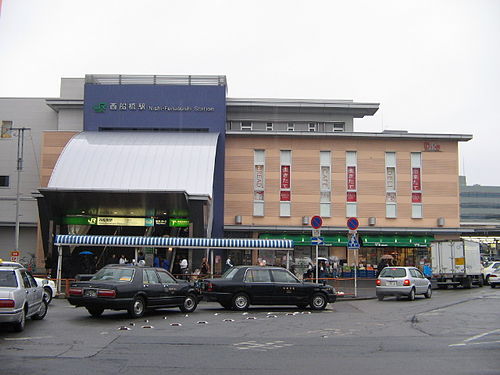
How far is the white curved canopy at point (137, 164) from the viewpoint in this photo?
118 ft

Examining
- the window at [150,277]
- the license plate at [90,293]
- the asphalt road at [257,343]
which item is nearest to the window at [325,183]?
the asphalt road at [257,343]

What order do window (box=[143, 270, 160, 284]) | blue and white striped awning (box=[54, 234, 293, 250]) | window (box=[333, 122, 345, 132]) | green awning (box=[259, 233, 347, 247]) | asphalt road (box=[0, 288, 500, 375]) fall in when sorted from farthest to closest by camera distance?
1. window (box=[333, 122, 345, 132])
2. green awning (box=[259, 233, 347, 247])
3. blue and white striped awning (box=[54, 234, 293, 250])
4. window (box=[143, 270, 160, 284])
5. asphalt road (box=[0, 288, 500, 375])

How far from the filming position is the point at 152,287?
58.7ft

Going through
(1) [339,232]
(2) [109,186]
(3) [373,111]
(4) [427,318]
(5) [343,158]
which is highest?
(3) [373,111]

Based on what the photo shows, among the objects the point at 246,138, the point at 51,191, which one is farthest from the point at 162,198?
the point at 246,138

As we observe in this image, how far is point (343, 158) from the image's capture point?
4231cm

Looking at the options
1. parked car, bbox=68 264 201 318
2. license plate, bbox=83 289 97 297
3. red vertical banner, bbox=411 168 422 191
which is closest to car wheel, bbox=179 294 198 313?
parked car, bbox=68 264 201 318

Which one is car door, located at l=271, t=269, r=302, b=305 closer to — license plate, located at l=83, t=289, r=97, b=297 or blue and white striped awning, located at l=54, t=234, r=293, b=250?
license plate, located at l=83, t=289, r=97, b=297

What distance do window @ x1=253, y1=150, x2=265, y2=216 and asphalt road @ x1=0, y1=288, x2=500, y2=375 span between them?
21.8 m

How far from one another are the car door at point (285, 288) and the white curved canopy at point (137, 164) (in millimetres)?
14652

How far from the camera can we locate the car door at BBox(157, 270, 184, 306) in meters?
18.4

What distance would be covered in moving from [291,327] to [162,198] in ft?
65.6

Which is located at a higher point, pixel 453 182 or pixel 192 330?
pixel 453 182

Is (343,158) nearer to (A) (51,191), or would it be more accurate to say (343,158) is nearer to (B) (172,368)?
(A) (51,191)
